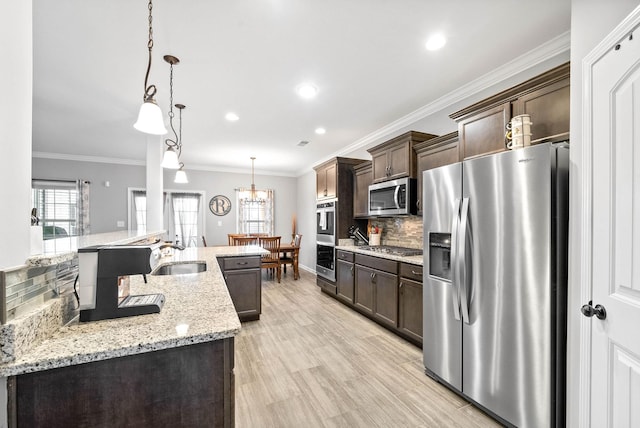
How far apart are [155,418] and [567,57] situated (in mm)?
3249

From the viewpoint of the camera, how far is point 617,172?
3.67 feet

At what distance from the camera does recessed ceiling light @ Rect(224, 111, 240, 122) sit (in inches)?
140

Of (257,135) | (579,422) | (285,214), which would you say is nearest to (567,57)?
(579,422)

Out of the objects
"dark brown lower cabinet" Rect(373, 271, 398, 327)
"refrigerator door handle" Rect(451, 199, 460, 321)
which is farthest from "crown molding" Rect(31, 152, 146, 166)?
"refrigerator door handle" Rect(451, 199, 460, 321)

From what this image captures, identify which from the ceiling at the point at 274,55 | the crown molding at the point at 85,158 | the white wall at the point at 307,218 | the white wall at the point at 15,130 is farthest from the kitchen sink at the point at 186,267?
the crown molding at the point at 85,158

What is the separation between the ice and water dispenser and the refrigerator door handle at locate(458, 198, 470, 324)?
187mm

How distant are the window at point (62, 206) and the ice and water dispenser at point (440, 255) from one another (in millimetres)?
6834

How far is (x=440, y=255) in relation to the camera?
210 centimetres

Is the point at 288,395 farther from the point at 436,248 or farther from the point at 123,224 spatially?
the point at 123,224

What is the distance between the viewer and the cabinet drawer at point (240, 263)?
127 inches

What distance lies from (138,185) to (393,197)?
597cm

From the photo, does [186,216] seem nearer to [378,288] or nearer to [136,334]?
[378,288]

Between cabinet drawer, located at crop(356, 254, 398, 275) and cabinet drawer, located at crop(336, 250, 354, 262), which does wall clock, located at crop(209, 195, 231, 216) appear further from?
cabinet drawer, located at crop(356, 254, 398, 275)

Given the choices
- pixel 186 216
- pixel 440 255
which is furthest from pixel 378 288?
pixel 186 216
